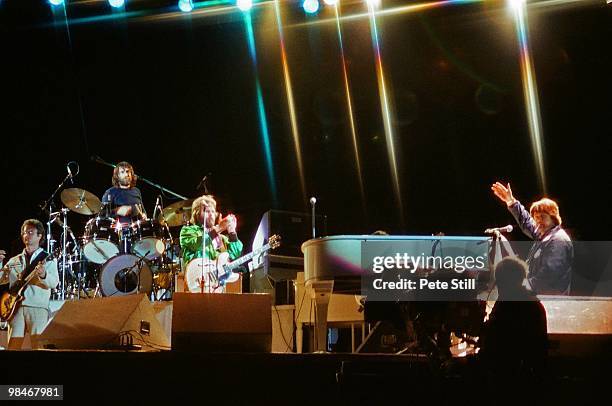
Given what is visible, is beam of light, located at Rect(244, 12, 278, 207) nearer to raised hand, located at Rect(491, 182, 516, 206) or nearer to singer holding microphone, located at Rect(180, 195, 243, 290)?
singer holding microphone, located at Rect(180, 195, 243, 290)

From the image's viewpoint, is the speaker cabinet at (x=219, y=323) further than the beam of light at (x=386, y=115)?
No

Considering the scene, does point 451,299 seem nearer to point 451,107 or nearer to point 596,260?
point 596,260

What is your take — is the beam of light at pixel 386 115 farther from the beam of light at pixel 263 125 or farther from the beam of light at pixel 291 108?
the beam of light at pixel 263 125

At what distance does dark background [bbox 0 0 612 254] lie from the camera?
10.4m

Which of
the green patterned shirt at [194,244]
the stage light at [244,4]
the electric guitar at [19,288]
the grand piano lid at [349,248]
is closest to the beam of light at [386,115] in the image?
the stage light at [244,4]

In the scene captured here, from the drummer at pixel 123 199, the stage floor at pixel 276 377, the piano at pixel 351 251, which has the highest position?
the drummer at pixel 123 199

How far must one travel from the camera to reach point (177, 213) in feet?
29.1

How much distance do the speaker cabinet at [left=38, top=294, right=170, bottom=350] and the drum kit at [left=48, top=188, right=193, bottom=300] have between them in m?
2.86

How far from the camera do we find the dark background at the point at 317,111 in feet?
34.0

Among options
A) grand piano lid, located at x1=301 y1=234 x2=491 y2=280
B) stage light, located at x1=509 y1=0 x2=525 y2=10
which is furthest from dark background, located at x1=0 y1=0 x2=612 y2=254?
grand piano lid, located at x1=301 y1=234 x2=491 y2=280

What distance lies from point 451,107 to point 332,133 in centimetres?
219

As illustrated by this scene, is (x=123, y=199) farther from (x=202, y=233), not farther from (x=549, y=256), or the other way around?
(x=549, y=256)

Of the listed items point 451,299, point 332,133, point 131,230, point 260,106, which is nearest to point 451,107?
point 332,133

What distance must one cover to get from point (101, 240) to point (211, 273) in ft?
7.39
